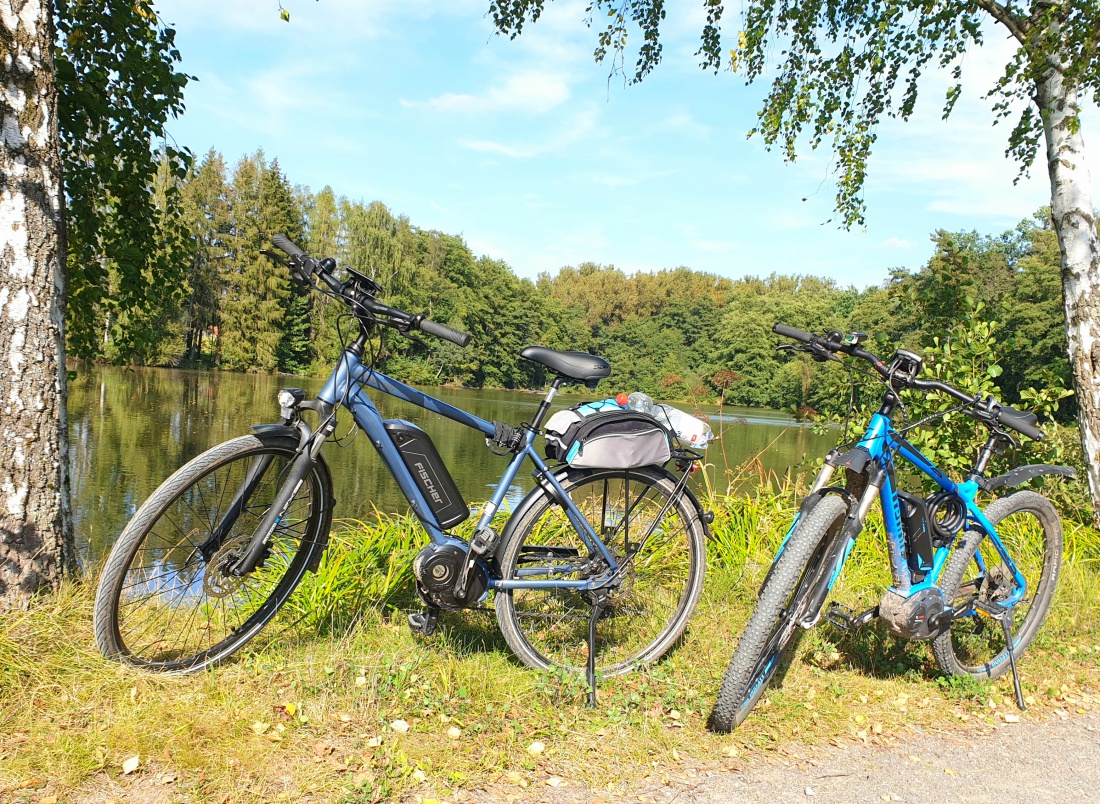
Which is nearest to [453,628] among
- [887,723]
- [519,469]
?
[519,469]

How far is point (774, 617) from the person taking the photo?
106 inches

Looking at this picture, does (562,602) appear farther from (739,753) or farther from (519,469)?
(739,753)

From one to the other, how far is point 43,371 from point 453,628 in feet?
6.13

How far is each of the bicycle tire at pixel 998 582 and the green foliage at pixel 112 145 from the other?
5.43 metres

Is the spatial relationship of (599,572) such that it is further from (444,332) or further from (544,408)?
(444,332)

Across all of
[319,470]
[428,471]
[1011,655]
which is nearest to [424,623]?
[428,471]

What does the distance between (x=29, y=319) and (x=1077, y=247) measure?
224 inches

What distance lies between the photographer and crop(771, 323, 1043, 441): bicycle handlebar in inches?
116

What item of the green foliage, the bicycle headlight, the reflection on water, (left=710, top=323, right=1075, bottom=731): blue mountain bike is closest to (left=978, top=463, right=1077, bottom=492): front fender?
(left=710, top=323, right=1075, bottom=731): blue mountain bike

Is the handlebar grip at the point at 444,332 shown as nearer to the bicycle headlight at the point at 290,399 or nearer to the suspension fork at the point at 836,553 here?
the bicycle headlight at the point at 290,399

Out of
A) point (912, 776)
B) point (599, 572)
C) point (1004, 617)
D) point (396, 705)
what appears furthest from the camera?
point (1004, 617)

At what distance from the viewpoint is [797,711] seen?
2.95 m

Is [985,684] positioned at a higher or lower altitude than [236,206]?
lower

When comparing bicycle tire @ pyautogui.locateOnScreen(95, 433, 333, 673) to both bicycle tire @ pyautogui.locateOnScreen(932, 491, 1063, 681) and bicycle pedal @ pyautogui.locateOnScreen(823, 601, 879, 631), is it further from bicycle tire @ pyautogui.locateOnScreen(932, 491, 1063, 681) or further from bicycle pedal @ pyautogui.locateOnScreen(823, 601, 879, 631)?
bicycle tire @ pyautogui.locateOnScreen(932, 491, 1063, 681)
